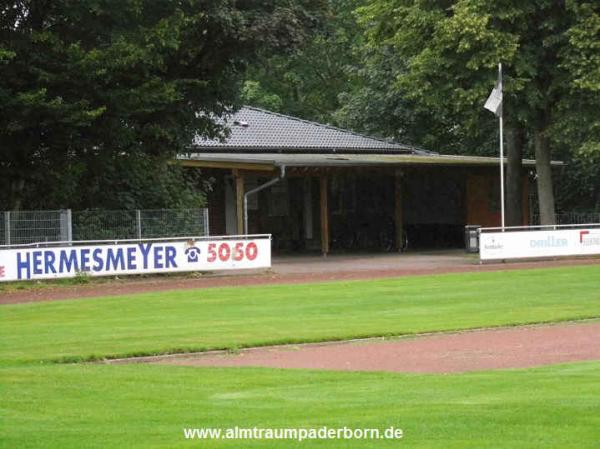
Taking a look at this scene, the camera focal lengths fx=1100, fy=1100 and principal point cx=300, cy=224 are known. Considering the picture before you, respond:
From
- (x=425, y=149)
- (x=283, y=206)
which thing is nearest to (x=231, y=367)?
(x=283, y=206)

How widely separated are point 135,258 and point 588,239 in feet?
49.9

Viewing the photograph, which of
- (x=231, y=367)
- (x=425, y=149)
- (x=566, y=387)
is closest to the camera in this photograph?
(x=566, y=387)

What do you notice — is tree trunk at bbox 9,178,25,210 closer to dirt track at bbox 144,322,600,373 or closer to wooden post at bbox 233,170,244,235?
wooden post at bbox 233,170,244,235

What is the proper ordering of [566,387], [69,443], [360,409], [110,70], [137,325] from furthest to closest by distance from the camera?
[110,70] < [137,325] < [566,387] < [360,409] < [69,443]

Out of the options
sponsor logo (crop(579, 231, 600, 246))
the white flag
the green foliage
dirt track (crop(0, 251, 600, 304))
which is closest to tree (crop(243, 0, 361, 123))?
the green foliage

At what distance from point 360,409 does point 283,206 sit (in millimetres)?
36746

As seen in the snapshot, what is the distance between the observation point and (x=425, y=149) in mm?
58312

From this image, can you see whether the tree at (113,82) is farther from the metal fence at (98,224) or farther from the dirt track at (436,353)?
the dirt track at (436,353)

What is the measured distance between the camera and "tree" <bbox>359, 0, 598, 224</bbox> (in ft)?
122

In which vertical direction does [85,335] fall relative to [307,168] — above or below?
below

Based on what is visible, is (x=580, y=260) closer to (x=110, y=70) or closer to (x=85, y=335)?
(x=110, y=70)

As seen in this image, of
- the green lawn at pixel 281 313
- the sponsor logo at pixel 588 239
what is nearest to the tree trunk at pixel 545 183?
the sponsor logo at pixel 588 239

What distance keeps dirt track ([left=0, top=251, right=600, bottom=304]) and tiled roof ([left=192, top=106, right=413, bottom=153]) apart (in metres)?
8.74

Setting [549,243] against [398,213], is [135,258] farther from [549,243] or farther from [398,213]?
[398,213]
